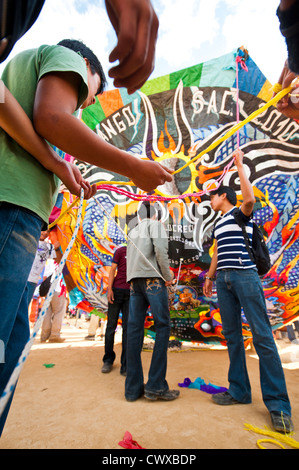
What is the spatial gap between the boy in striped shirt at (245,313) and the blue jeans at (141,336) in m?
0.48

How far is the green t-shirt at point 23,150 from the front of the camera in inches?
29.9

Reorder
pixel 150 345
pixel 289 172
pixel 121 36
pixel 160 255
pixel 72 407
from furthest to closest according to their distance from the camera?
pixel 150 345
pixel 289 172
pixel 160 255
pixel 72 407
pixel 121 36

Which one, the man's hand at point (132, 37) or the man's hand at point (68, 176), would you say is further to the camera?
the man's hand at point (68, 176)

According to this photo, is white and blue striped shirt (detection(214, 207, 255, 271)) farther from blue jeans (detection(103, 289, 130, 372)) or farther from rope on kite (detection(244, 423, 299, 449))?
blue jeans (detection(103, 289, 130, 372))

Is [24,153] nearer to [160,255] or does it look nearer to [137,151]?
[160,255]

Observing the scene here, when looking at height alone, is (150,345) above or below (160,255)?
below

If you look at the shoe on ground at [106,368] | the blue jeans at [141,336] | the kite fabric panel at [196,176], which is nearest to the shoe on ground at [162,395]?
the blue jeans at [141,336]

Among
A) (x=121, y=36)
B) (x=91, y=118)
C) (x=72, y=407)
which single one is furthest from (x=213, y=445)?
(x=91, y=118)

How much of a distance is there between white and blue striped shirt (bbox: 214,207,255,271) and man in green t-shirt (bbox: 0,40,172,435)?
4.70ft

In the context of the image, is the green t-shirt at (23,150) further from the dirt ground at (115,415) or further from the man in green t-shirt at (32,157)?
the dirt ground at (115,415)

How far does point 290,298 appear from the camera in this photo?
303 centimetres

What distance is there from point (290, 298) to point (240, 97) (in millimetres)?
2538

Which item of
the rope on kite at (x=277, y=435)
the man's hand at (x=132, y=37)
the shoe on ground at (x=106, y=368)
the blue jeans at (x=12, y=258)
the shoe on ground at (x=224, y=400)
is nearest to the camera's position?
the man's hand at (x=132, y=37)

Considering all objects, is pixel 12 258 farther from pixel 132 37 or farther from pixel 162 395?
pixel 162 395
